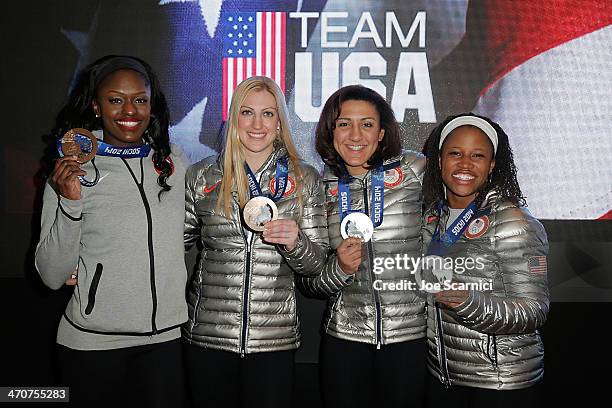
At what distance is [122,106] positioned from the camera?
2410mm

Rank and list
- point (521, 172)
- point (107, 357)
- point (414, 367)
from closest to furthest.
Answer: point (107, 357)
point (414, 367)
point (521, 172)

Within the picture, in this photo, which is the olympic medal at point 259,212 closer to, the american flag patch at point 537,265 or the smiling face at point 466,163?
the smiling face at point 466,163

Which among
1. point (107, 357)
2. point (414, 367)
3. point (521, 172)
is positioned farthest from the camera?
point (521, 172)

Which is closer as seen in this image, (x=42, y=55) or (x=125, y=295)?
(x=125, y=295)

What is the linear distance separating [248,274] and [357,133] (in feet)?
2.59

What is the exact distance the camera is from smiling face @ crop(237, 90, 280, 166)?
8.58ft

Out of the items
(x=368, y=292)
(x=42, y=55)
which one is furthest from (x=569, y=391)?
(x=42, y=55)

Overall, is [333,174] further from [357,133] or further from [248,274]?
[248,274]

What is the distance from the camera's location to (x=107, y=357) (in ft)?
7.48

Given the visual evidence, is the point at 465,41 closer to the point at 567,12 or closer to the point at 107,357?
the point at 567,12

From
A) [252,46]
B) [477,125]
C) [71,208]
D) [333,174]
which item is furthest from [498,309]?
[252,46]

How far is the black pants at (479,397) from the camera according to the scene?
2301 millimetres

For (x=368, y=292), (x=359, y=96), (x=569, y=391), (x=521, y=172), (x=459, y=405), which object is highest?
(x=359, y=96)

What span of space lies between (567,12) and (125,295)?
3.06 metres
